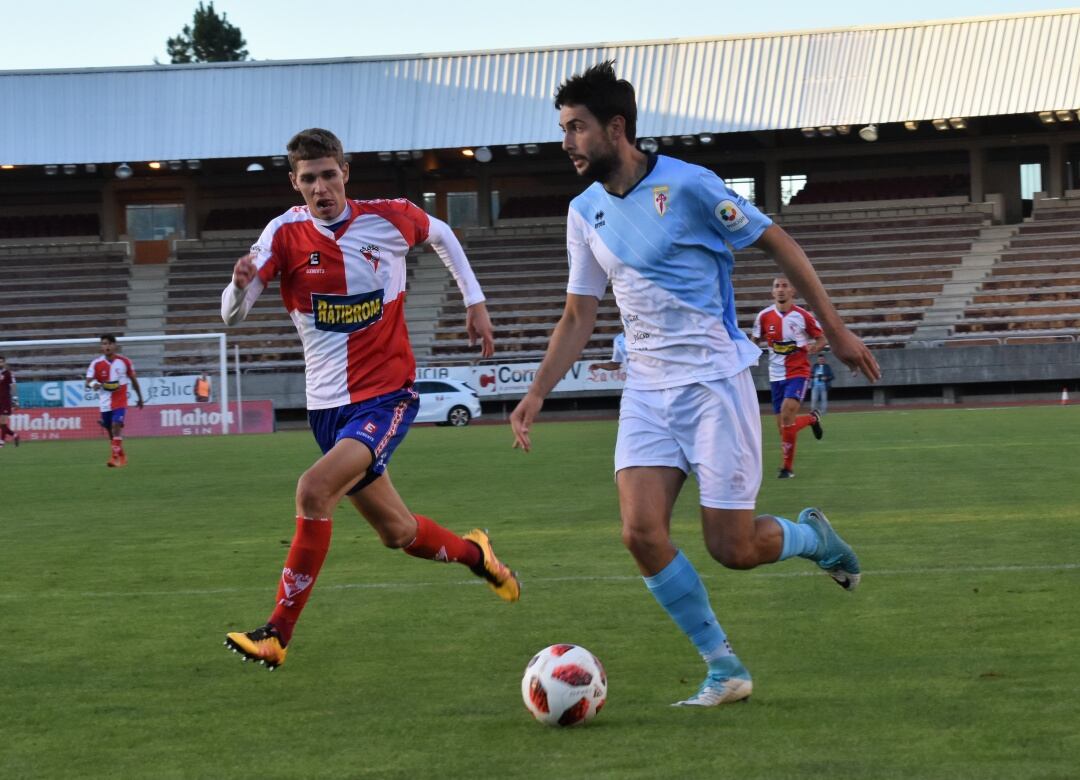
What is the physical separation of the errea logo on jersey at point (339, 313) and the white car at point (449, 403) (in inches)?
1210

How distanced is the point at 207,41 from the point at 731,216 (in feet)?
302

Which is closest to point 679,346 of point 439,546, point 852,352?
point 852,352

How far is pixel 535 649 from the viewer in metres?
6.37

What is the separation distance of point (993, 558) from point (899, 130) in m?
40.1

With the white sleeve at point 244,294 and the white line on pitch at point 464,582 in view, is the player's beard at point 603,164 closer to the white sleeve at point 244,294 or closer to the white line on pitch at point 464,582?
the white sleeve at point 244,294

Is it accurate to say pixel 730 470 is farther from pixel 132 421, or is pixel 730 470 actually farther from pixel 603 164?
pixel 132 421

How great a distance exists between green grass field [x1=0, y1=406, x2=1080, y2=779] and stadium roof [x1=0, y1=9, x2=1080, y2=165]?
32948 millimetres

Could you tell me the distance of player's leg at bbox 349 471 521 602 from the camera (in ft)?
22.5

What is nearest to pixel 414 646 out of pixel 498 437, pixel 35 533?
pixel 35 533

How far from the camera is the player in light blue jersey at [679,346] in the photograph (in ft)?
17.2

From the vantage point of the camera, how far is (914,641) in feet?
20.3

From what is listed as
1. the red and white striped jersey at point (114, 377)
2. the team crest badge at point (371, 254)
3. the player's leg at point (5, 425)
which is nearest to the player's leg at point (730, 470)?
the team crest badge at point (371, 254)

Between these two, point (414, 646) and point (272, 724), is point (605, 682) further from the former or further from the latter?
point (414, 646)

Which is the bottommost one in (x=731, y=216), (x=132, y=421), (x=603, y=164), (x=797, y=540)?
(x=132, y=421)
